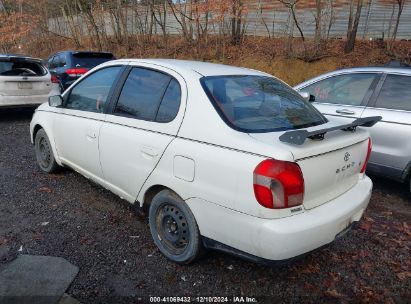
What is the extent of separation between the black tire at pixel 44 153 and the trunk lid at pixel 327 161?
3.33m

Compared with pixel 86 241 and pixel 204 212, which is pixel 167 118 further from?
pixel 86 241

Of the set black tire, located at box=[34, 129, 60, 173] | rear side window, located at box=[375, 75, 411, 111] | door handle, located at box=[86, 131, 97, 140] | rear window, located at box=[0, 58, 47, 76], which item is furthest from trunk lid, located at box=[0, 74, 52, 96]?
rear side window, located at box=[375, 75, 411, 111]

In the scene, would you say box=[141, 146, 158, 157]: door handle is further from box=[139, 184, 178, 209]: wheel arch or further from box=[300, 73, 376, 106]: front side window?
box=[300, 73, 376, 106]: front side window

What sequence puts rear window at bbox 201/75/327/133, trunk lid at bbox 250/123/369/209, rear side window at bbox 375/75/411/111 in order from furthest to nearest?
rear side window at bbox 375/75/411/111, rear window at bbox 201/75/327/133, trunk lid at bbox 250/123/369/209

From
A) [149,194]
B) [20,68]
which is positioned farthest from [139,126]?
[20,68]

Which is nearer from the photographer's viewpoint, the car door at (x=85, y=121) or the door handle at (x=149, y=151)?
the door handle at (x=149, y=151)

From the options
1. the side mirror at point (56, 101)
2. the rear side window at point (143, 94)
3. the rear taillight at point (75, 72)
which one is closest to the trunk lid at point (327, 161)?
the rear side window at point (143, 94)

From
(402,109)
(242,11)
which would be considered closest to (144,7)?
(242,11)

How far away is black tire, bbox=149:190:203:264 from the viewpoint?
2.81m

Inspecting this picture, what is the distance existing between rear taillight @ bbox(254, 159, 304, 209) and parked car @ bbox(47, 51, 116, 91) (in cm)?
904

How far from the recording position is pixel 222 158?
2.48 metres

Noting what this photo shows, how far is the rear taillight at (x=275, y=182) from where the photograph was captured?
→ 229 cm

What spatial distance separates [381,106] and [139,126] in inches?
124

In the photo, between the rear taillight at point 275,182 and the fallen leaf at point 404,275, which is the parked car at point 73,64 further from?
the fallen leaf at point 404,275
